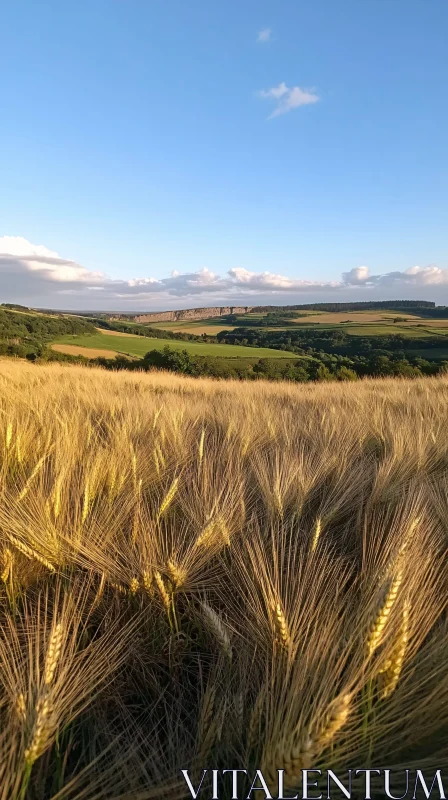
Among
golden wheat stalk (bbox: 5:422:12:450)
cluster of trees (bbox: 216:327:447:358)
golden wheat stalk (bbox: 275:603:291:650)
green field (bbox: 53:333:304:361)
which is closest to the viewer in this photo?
golden wheat stalk (bbox: 275:603:291:650)

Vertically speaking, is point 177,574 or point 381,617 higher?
point 381,617

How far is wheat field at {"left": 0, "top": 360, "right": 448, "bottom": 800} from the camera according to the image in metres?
0.69

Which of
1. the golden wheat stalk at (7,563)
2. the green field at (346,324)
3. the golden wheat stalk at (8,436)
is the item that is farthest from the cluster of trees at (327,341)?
the golden wheat stalk at (7,563)

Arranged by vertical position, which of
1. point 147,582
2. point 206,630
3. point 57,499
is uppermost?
point 57,499

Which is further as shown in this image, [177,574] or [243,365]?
[243,365]

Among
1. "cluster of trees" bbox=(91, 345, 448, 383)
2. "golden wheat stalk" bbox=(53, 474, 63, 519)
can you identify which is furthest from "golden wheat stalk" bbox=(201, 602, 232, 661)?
"cluster of trees" bbox=(91, 345, 448, 383)

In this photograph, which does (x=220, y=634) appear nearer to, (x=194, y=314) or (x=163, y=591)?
(x=163, y=591)

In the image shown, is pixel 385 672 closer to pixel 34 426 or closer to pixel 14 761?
pixel 14 761

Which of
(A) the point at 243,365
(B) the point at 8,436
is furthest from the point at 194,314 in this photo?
(B) the point at 8,436

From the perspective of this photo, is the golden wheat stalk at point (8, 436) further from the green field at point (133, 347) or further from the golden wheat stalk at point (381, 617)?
the green field at point (133, 347)

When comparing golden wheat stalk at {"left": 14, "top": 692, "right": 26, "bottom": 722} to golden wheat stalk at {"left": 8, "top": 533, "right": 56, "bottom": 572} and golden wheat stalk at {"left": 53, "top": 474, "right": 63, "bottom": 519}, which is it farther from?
golden wheat stalk at {"left": 53, "top": 474, "right": 63, "bottom": 519}

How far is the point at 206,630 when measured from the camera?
3.41ft

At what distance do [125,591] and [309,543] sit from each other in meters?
0.62

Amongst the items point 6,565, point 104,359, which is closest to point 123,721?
point 6,565
